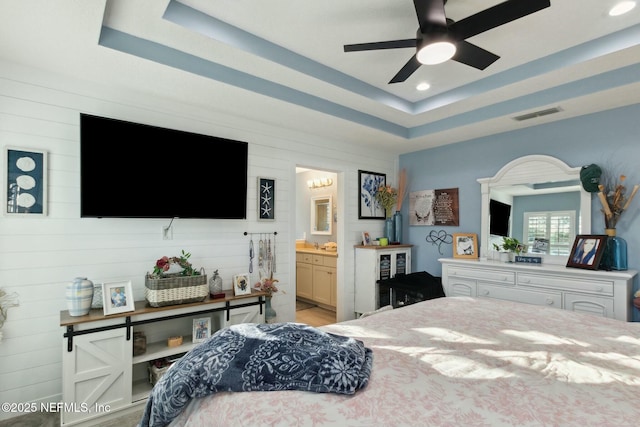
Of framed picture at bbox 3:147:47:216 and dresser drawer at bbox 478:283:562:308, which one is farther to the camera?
dresser drawer at bbox 478:283:562:308

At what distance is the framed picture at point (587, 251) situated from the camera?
2.79 metres

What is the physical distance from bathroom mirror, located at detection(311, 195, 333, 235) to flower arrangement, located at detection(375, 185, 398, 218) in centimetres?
120

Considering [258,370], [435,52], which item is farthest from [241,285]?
[435,52]

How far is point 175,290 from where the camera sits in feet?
8.12

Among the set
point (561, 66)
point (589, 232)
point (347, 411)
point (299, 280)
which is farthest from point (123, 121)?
point (589, 232)

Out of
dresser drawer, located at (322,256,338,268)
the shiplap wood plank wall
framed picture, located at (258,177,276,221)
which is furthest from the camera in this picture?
dresser drawer, located at (322,256,338,268)

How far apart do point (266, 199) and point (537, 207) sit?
2.85 meters

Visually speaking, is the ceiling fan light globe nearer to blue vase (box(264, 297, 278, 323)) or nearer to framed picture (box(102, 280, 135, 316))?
blue vase (box(264, 297, 278, 323))

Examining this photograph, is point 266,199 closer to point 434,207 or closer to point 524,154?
point 434,207

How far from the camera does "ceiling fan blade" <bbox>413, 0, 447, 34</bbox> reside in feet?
5.33

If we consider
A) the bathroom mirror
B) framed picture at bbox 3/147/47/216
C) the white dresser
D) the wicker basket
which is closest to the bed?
the white dresser

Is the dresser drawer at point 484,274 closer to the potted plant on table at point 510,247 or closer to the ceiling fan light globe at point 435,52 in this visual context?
the potted plant on table at point 510,247

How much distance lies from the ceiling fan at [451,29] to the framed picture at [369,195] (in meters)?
2.34

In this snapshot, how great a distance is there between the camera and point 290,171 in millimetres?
3588
